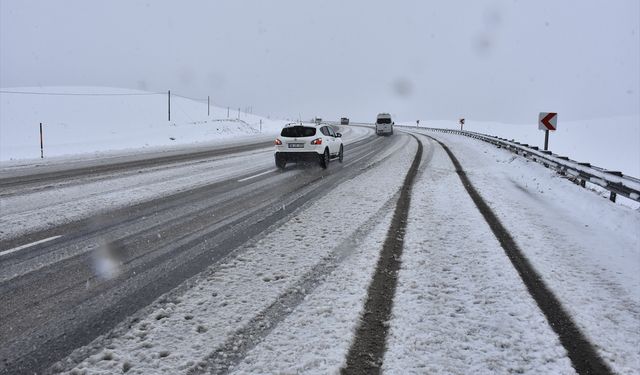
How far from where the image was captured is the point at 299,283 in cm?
462

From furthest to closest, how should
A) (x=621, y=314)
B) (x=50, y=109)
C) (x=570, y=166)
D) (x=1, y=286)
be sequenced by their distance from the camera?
(x=50, y=109) → (x=570, y=166) → (x=1, y=286) → (x=621, y=314)

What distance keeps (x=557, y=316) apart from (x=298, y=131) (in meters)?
11.6

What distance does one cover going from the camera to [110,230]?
6676mm

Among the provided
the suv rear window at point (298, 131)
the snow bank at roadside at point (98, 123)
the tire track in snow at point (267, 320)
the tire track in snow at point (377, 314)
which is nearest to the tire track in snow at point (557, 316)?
the tire track in snow at point (377, 314)

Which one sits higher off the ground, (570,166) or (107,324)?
(570,166)

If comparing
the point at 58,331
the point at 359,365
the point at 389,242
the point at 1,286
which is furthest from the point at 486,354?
the point at 1,286

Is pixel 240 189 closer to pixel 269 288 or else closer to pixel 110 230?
pixel 110 230

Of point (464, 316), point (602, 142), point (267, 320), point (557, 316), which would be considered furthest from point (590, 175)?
point (602, 142)

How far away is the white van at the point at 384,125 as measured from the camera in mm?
40531

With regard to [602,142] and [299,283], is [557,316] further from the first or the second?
[602,142]

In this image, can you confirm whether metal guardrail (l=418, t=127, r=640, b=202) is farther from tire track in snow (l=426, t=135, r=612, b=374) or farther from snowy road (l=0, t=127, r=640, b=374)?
tire track in snow (l=426, t=135, r=612, b=374)

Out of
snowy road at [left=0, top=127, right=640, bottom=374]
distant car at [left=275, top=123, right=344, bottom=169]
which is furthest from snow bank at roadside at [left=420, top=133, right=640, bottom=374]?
distant car at [left=275, top=123, right=344, bottom=169]

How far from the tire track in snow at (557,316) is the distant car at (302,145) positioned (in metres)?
8.27

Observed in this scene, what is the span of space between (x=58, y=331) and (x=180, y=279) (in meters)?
1.31
